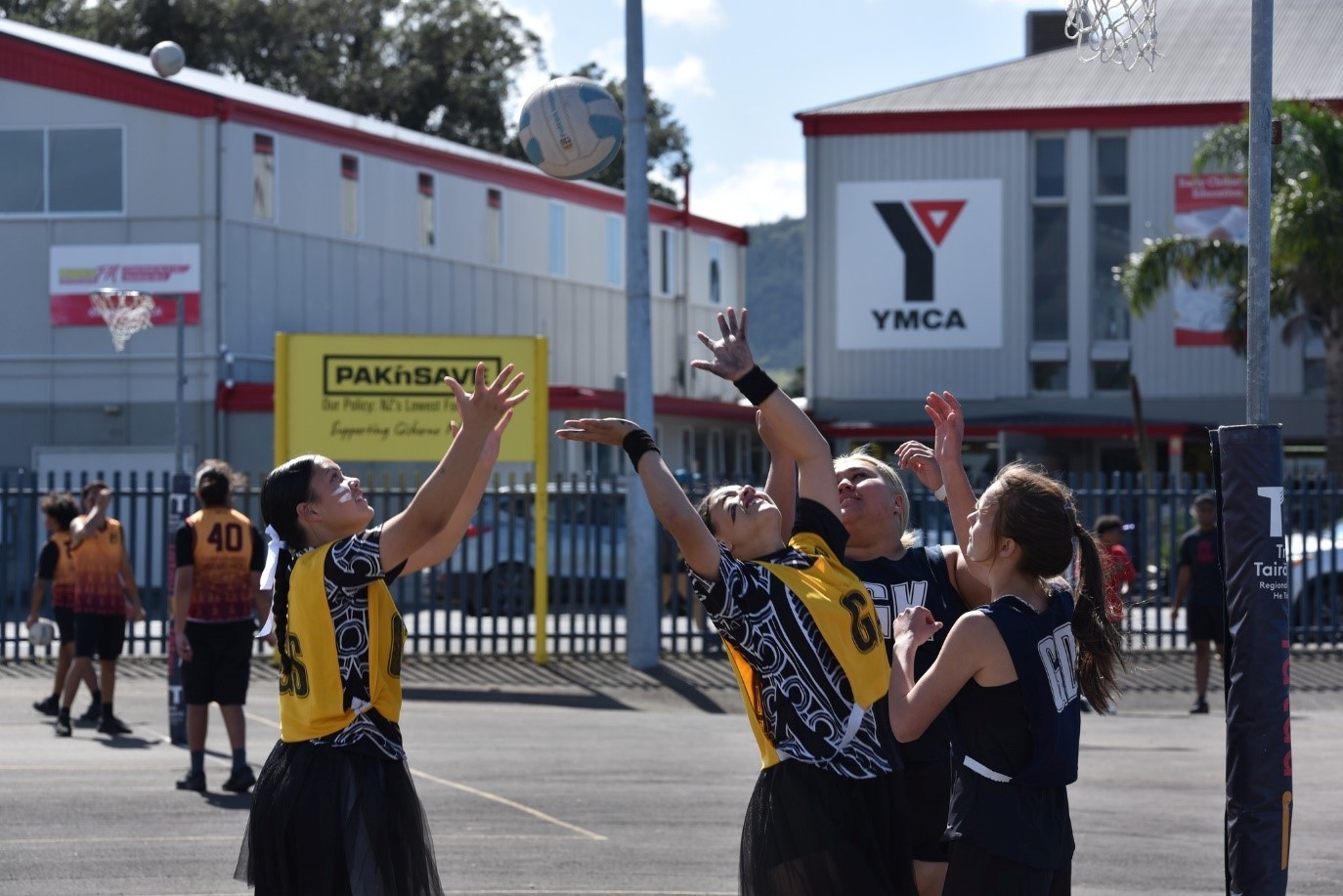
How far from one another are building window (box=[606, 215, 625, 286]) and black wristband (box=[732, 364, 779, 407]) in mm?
36538

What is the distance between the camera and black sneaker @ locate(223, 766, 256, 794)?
1105 centimetres

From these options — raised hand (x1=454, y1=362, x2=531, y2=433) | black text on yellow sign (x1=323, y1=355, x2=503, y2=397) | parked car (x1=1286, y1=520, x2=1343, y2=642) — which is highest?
black text on yellow sign (x1=323, y1=355, x2=503, y2=397)

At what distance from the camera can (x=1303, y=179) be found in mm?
27500

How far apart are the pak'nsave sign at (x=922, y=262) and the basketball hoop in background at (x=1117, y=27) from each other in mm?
27557

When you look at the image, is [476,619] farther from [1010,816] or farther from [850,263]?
[850,263]

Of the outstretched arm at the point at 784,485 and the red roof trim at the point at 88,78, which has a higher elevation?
the red roof trim at the point at 88,78

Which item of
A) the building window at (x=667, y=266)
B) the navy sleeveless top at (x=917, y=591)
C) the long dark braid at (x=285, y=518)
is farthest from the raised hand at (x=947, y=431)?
the building window at (x=667, y=266)

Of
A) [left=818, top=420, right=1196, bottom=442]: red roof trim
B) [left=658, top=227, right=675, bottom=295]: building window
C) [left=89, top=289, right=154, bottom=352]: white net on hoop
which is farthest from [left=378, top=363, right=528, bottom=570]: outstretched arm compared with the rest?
[left=658, top=227, right=675, bottom=295]: building window

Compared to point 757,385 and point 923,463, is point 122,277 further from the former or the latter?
point 757,385

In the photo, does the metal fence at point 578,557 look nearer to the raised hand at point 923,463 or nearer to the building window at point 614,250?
the raised hand at point 923,463

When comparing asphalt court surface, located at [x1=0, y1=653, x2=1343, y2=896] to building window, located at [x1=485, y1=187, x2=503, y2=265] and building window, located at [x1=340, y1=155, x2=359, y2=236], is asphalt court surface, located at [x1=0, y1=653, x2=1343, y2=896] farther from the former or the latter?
building window, located at [x1=485, y1=187, x2=503, y2=265]

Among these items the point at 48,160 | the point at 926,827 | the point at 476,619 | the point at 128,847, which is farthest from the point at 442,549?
the point at 48,160

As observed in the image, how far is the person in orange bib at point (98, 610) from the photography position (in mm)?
13922

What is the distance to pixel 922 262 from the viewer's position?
35031 mm
